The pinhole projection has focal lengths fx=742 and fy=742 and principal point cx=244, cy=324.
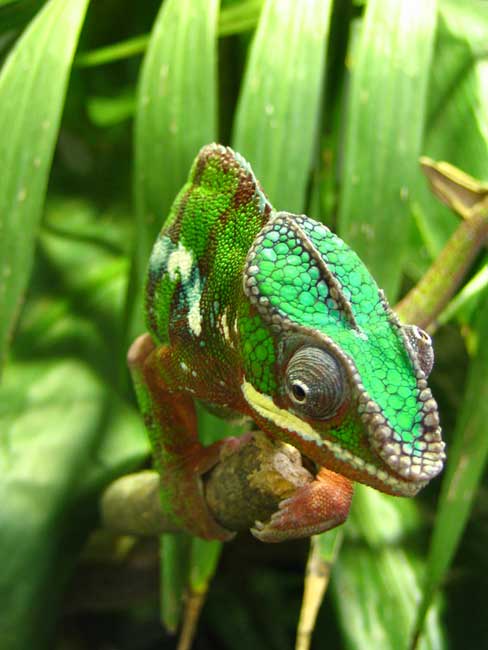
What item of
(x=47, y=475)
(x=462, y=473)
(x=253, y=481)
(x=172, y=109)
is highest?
(x=172, y=109)

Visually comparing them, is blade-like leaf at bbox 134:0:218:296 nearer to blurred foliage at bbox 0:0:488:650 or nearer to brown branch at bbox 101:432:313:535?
blurred foliage at bbox 0:0:488:650

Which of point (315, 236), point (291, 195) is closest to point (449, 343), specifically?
point (291, 195)

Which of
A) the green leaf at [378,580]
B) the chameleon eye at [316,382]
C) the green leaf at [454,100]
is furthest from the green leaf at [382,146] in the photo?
the green leaf at [378,580]

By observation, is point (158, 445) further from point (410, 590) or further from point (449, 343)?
point (449, 343)

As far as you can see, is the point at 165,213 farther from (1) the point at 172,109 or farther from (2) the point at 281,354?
(2) the point at 281,354

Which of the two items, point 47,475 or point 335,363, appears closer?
point 335,363

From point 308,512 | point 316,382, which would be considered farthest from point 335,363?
point 308,512
